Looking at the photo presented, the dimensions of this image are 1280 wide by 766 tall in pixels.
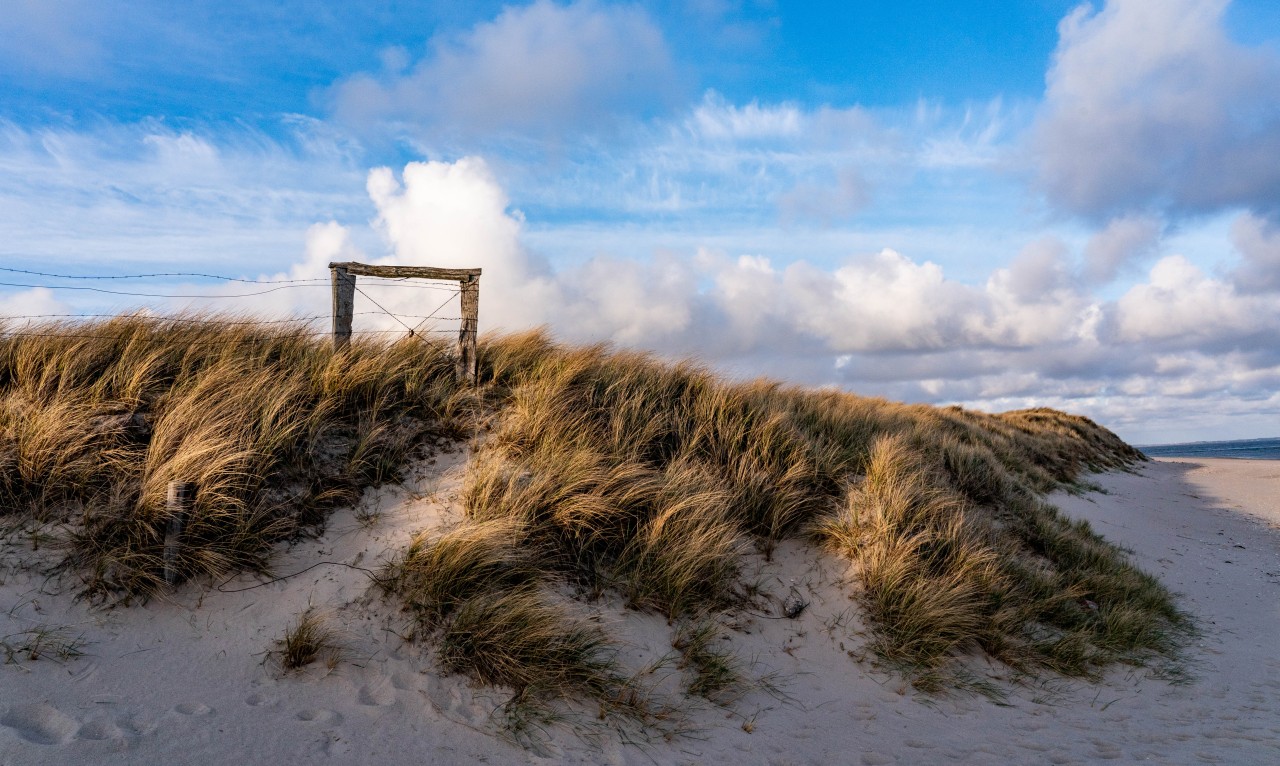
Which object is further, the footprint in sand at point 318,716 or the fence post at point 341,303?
the fence post at point 341,303

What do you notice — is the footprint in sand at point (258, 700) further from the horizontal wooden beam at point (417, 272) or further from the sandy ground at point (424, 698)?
the horizontal wooden beam at point (417, 272)

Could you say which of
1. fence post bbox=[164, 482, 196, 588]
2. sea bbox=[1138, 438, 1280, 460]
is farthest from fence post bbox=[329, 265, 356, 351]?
sea bbox=[1138, 438, 1280, 460]

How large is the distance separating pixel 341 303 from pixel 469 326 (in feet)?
4.91

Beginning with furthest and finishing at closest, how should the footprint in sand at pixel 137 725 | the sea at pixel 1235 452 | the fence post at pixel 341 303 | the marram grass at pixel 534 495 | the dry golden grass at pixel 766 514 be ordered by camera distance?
the sea at pixel 1235 452, the fence post at pixel 341 303, the dry golden grass at pixel 766 514, the marram grass at pixel 534 495, the footprint in sand at pixel 137 725

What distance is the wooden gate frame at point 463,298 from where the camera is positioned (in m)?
7.78

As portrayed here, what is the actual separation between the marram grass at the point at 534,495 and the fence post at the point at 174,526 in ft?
0.28

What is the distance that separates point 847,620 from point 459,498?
3676 mm

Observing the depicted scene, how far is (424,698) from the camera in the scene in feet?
13.9

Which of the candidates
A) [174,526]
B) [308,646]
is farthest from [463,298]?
[308,646]

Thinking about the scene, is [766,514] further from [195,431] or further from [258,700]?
[195,431]

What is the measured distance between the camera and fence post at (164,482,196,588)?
4.79 metres

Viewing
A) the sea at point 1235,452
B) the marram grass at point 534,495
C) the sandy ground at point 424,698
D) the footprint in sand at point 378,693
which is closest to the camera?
the sandy ground at point 424,698

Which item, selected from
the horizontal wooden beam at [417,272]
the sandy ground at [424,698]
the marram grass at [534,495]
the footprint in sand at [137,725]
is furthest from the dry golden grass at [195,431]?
the footprint in sand at [137,725]

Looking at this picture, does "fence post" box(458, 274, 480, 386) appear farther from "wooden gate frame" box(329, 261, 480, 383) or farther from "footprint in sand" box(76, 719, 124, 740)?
"footprint in sand" box(76, 719, 124, 740)
